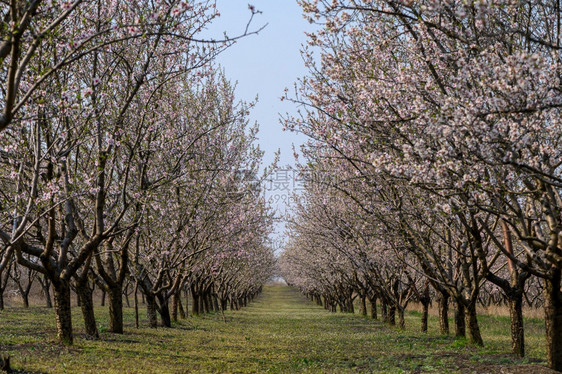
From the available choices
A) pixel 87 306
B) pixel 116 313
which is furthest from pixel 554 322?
pixel 116 313

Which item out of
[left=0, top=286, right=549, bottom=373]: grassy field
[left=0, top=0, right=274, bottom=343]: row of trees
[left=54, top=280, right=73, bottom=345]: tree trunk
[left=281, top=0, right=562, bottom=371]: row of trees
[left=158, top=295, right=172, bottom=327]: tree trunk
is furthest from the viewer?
[left=158, top=295, right=172, bottom=327]: tree trunk

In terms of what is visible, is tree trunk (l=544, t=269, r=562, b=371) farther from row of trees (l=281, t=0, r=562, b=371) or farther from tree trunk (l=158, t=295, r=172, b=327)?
tree trunk (l=158, t=295, r=172, b=327)

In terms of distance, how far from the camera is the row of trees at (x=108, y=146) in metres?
10.1

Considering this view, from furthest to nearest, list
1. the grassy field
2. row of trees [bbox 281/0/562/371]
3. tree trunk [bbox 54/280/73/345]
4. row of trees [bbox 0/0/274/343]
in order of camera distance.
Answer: tree trunk [bbox 54/280/73/345] → the grassy field → row of trees [bbox 0/0/274/343] → row of trees [bbox 281/0/562/371]

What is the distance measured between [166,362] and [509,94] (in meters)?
11.8

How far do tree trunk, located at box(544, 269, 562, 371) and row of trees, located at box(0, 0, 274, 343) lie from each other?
30.3 feet

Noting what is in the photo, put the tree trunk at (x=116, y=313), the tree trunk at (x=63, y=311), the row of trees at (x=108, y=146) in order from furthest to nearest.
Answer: the tree trunk at (x=116, y=313)
the tree trunk at (x=63, y=311)
the row of trees at (x=108, y=146)

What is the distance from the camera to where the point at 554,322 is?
12320mm

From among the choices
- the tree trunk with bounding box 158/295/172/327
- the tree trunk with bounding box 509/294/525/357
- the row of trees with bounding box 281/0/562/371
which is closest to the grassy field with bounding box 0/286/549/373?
the tree trunk with bounding box 509/294/525/357

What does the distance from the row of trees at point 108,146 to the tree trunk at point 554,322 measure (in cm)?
923

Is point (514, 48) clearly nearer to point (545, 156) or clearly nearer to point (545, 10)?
point (545, 10)

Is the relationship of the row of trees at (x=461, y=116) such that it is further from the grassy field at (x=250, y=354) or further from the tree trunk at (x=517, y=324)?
the grassy field at (x=250, y=354)

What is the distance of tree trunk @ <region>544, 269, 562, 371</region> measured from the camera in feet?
39.7

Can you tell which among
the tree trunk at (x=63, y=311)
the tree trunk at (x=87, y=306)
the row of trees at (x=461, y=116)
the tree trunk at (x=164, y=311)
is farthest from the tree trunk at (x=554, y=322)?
the tree trunk at (x=164, y=311)
